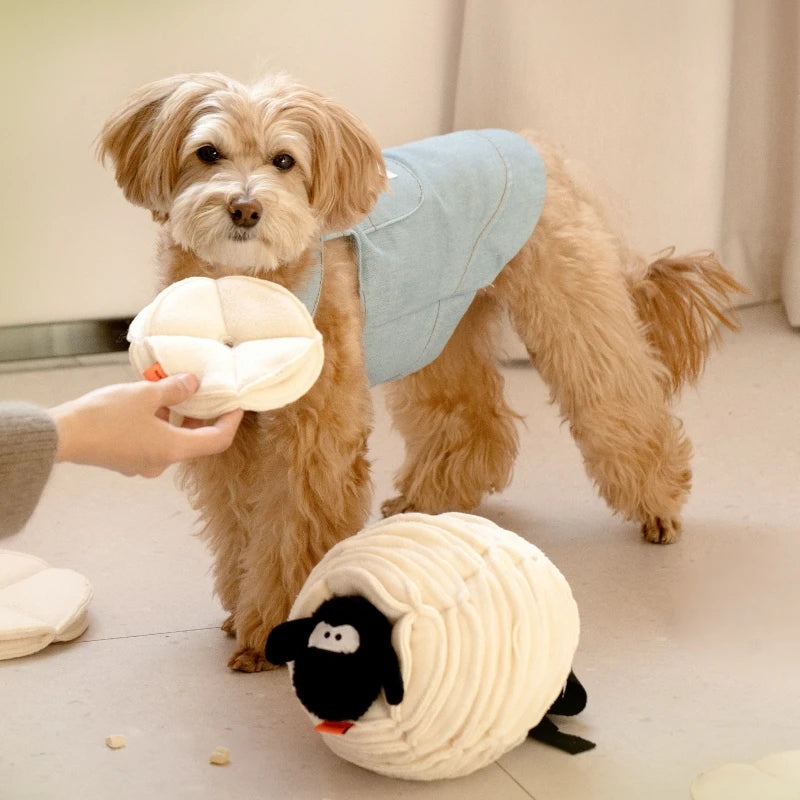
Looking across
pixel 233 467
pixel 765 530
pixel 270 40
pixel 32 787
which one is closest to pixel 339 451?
pixel 233 467

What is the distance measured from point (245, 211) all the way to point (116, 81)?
1692mm

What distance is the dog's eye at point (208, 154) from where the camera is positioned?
1568mm

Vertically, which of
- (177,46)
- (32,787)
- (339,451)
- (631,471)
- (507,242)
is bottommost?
(32,787)

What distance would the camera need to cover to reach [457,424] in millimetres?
2193

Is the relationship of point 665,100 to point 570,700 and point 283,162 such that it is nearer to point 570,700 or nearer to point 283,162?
point 283,162

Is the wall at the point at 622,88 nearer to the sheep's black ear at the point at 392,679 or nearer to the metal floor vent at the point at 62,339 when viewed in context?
the metal floor vent at the point at 62,339

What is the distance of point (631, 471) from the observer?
79.7 inches

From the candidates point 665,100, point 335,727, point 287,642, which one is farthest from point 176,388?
point 665,100

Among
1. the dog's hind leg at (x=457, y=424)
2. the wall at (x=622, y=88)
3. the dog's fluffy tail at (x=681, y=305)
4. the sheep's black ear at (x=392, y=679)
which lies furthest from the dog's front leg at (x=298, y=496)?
the wall at (x=622, y=88)

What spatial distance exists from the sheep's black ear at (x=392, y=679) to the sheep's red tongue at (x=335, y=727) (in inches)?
2.5

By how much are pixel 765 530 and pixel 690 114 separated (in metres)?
1.35

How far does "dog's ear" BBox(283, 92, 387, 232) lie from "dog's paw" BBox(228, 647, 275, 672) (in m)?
0.59

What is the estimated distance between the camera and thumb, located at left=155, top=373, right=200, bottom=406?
135cm

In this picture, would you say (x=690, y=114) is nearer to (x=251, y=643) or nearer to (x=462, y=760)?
(x=251, y=643)
